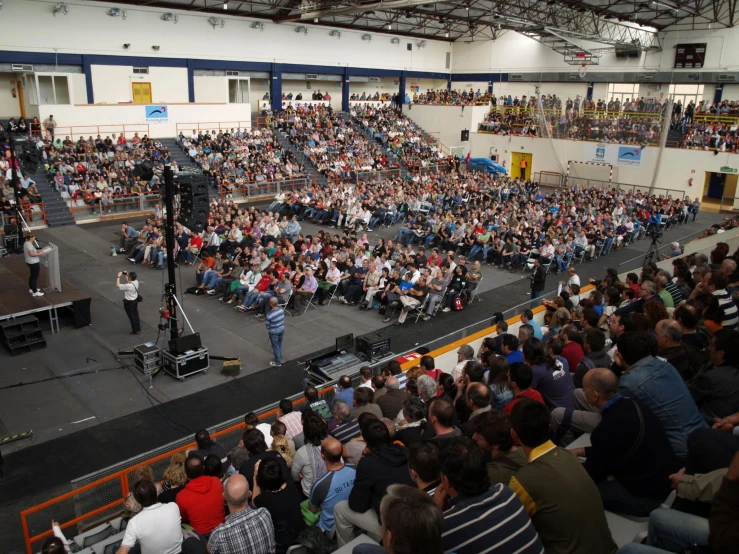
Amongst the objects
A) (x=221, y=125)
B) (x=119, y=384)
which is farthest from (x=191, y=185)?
(x=221, y=125)

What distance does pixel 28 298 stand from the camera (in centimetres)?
1145

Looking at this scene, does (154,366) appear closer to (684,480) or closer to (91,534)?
(91,534)

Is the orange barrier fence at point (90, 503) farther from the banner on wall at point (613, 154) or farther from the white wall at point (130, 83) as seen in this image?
the banner on wall at point (613, 154)

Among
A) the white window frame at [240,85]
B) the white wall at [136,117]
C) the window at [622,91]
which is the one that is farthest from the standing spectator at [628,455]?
the window at [622,91]

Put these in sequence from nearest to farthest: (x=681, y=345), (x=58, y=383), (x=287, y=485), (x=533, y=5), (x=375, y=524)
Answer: (x=375, y=524) < (x=287, y=485) < (x=681, y=345) < (x=58, y=383) < (x=533, y=5)

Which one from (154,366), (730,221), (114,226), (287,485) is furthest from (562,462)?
(114,226)

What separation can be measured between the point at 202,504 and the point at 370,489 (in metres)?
1.63

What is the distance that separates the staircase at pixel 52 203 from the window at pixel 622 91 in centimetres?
3102

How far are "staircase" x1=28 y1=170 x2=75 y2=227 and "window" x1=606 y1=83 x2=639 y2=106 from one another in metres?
31.0

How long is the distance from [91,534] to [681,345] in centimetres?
538

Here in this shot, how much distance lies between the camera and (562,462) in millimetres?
3002

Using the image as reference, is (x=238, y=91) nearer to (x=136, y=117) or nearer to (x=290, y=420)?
(x=136, y=117)

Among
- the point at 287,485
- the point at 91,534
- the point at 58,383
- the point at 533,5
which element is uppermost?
the point at 533,5

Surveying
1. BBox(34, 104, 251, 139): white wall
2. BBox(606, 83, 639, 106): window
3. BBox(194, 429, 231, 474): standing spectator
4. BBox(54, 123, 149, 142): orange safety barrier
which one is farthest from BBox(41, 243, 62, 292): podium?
BBox(606, 83, 639, 106): window
